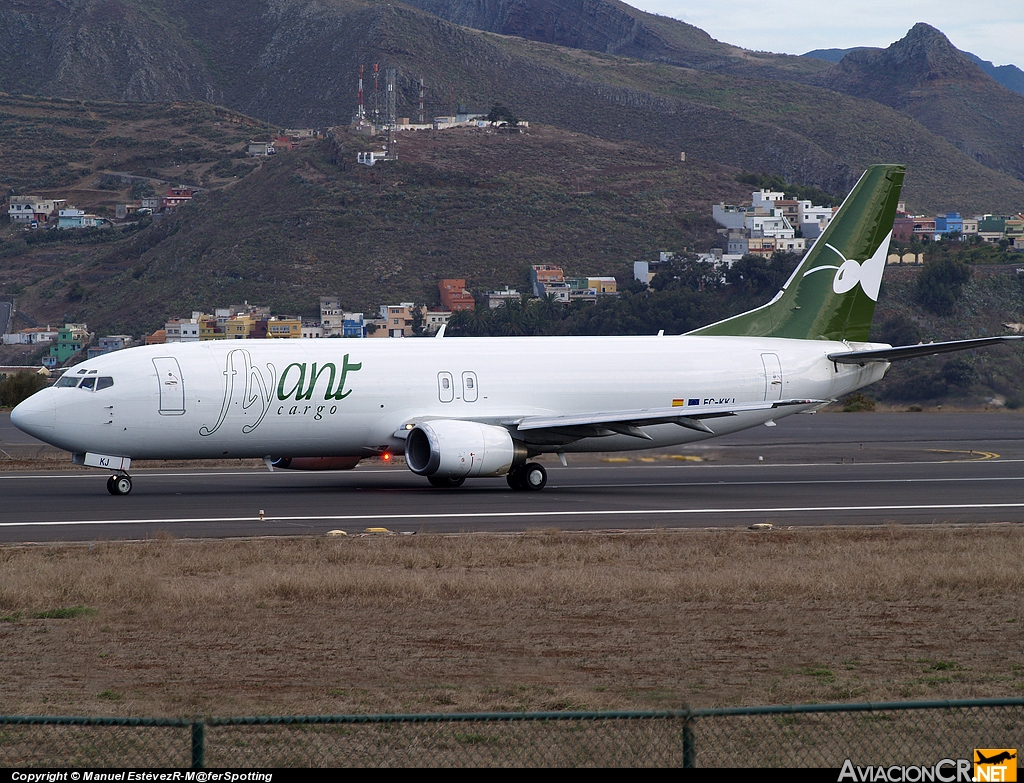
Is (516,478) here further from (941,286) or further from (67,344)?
(67,344)

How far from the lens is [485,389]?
32.4 m

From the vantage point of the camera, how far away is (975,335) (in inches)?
4663

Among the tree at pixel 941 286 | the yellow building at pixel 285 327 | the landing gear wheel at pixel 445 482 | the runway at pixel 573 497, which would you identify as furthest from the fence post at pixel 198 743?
the tree at pixel 941 286

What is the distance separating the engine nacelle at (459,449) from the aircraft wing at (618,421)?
1.02m

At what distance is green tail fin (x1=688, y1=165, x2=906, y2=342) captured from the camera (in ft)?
120

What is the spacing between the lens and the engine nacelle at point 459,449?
29875 millimetres

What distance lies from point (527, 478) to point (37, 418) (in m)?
11.9

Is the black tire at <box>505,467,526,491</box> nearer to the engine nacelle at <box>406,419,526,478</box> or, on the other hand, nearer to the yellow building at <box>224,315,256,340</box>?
the engine nacelle at <box>406,419,526,478</box>

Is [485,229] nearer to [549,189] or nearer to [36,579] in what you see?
[549,189]

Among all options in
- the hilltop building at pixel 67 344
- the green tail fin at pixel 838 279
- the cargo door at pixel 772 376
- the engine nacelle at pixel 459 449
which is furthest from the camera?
the hilltop building at pixel 67 344

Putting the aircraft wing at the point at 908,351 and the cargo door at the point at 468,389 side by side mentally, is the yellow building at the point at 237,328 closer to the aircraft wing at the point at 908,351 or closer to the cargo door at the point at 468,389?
the cargo door at the point at 468,389

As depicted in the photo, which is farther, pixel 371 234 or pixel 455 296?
pixel 371 234

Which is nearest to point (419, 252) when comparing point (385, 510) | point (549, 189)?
point (549, 189)

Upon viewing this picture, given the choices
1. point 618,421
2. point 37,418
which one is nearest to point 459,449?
point 618,421
